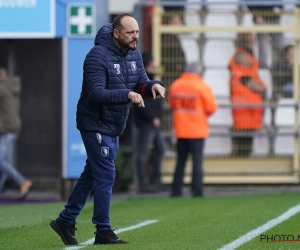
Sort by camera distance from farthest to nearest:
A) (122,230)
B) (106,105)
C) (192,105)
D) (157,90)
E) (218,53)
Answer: (218,53) → (192,105) → (122,230) → (106,105) → (157,90)

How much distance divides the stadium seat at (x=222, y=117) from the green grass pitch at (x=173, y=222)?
7.45 feet

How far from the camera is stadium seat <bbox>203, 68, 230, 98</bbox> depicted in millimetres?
16219

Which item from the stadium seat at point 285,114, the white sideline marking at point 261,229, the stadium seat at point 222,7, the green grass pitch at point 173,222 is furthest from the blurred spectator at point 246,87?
the white sideline marking at point 261,229

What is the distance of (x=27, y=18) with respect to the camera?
45.0 feet

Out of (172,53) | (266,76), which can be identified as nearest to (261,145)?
(266,76)

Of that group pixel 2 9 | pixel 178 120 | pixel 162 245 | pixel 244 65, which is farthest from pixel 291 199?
pixel 162 245

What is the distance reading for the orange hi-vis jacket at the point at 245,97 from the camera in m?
16.2

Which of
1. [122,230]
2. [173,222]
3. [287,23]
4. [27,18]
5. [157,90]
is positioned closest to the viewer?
[157,90]

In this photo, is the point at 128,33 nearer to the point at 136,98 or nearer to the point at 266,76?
the point at 136,98

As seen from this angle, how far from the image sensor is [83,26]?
14.2 m

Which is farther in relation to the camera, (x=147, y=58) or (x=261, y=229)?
(x=147, y=58)

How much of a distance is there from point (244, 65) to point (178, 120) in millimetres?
1955

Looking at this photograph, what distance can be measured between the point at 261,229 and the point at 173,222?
1397mm

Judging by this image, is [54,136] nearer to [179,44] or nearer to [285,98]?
[179,44]
